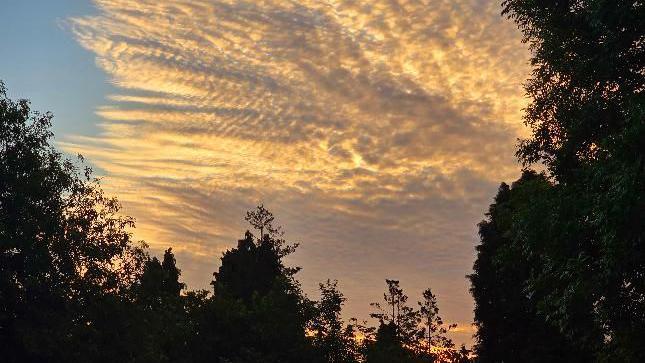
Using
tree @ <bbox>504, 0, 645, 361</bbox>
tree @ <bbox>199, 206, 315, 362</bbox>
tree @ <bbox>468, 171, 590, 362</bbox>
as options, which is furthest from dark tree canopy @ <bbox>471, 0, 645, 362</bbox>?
tree @ <bbox>199, 206, 315, 362</bbox>

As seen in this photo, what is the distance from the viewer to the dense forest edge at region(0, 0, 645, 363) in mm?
21109

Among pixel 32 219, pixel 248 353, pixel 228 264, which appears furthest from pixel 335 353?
pixel 32 219

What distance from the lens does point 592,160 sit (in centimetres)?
2350

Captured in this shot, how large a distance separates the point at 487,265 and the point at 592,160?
3226cm

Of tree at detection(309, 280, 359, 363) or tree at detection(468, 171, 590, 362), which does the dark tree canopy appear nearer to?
tree at detection(468, 171, 590, 362)

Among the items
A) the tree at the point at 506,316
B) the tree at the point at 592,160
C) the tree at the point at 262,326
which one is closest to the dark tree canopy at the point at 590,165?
the tree at the point at 592,160

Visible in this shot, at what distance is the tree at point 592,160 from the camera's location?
733 inches

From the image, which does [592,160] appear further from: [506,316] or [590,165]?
[506,316]

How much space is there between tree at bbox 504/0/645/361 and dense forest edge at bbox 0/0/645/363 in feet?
0.19

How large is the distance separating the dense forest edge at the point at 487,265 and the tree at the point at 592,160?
6cm

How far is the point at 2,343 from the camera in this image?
4125 cm

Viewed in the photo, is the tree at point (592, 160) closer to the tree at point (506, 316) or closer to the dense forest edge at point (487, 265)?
the dense forest edge at point (487, 265)

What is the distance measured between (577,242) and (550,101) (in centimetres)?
619

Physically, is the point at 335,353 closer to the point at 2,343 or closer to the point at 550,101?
the point at 2,343
